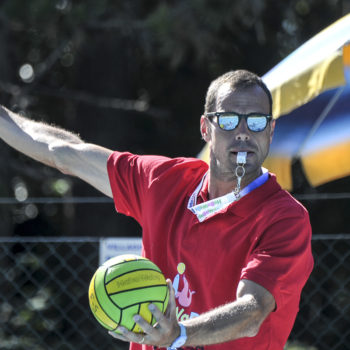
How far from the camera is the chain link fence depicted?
5.82 m

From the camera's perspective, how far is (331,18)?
7.45 metres

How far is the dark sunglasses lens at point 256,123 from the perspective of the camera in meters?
2.91

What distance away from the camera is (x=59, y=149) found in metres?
3.63

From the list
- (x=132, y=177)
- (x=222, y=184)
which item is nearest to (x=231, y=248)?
(x=222, y=184)

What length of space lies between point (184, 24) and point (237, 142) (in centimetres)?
342

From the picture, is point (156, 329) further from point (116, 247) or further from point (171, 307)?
point (116, 247)

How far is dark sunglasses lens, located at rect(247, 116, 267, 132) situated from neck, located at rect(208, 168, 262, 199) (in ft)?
0.56

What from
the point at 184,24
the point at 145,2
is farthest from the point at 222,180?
the point at 145,2

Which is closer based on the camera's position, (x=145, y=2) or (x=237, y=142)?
(x=237, y=142)

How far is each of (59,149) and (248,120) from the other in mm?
1146

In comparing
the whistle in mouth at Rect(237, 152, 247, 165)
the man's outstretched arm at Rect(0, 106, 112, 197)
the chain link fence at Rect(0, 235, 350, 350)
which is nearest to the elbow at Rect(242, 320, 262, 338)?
the whistle in mouth at Rect(237, 152, 247, 165)

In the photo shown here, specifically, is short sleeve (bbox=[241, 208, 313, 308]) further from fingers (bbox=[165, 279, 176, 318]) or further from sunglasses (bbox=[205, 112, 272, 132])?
sunglasses (bbox=[205, 112, 272, 132])

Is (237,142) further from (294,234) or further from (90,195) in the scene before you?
(90,195)

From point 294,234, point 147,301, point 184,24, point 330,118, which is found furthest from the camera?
point 184,24
